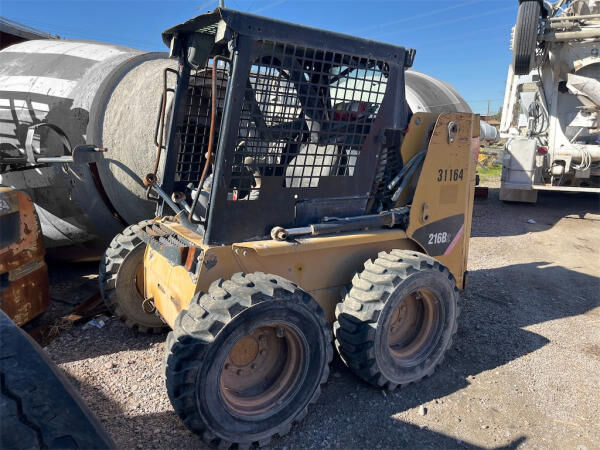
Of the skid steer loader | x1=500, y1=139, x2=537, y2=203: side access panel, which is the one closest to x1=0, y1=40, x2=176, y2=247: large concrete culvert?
the skid steer loader

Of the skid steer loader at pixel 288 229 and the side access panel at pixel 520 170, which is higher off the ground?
the side access panel at pixel 520 170

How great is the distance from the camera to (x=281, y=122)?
2.84 m

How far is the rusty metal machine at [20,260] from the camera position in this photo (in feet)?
11.4

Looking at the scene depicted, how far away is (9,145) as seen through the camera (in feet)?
16.0

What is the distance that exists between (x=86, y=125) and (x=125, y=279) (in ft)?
6.48

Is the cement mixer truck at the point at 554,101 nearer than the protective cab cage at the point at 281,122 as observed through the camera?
No

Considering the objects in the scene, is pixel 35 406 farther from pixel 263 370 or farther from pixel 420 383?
pixel 420 383

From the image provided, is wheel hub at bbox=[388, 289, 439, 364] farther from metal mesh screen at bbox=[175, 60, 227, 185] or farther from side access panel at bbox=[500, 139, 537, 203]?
side access panel at bbox=[500, 139, 537, 203]

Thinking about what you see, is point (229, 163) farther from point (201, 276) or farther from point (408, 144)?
point (408, 144)

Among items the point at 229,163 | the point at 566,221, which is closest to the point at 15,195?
the point at 229,163

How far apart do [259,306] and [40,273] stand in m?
2.42

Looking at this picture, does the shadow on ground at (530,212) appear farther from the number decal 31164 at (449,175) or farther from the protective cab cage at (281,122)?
the protective cab cage at (281,122)

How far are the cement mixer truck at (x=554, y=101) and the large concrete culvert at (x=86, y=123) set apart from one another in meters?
7.24

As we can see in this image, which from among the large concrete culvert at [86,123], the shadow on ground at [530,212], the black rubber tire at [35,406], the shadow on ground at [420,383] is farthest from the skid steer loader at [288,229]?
the shadow on ground at [530,212]
